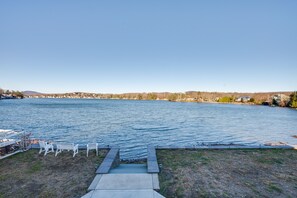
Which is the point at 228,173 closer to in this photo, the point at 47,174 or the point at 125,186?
the point at 125,186

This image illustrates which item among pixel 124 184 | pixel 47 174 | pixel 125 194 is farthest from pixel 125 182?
pixel 47 174

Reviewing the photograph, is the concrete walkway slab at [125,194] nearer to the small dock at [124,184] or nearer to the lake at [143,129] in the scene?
the small dock at [124,184]

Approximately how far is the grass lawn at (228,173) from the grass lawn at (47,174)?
2.87 metres

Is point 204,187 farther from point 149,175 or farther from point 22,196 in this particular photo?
point 22,196

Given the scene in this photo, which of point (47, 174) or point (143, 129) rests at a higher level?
point (47, 174)

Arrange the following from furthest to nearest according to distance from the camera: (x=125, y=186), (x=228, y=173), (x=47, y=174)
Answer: (x=228, y=173), (x=47, y=174), (x=125, y=186)

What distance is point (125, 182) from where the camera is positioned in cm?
591

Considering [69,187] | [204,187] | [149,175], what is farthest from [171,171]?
[69,187]

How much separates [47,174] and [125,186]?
3309 millimetres

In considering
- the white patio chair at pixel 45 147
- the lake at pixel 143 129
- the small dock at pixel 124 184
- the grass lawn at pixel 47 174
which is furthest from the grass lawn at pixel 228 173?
the lake at pixel 143 129

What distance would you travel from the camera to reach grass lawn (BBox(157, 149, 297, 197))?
5691 millimetres

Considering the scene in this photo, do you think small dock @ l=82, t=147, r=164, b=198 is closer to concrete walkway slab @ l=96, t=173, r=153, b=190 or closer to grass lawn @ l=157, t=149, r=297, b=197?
concrete walkway slab @ l=96, t=173, r=153, b=190

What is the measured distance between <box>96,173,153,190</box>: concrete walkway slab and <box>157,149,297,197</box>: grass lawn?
1.74ft

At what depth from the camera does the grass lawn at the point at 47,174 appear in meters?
5.67
